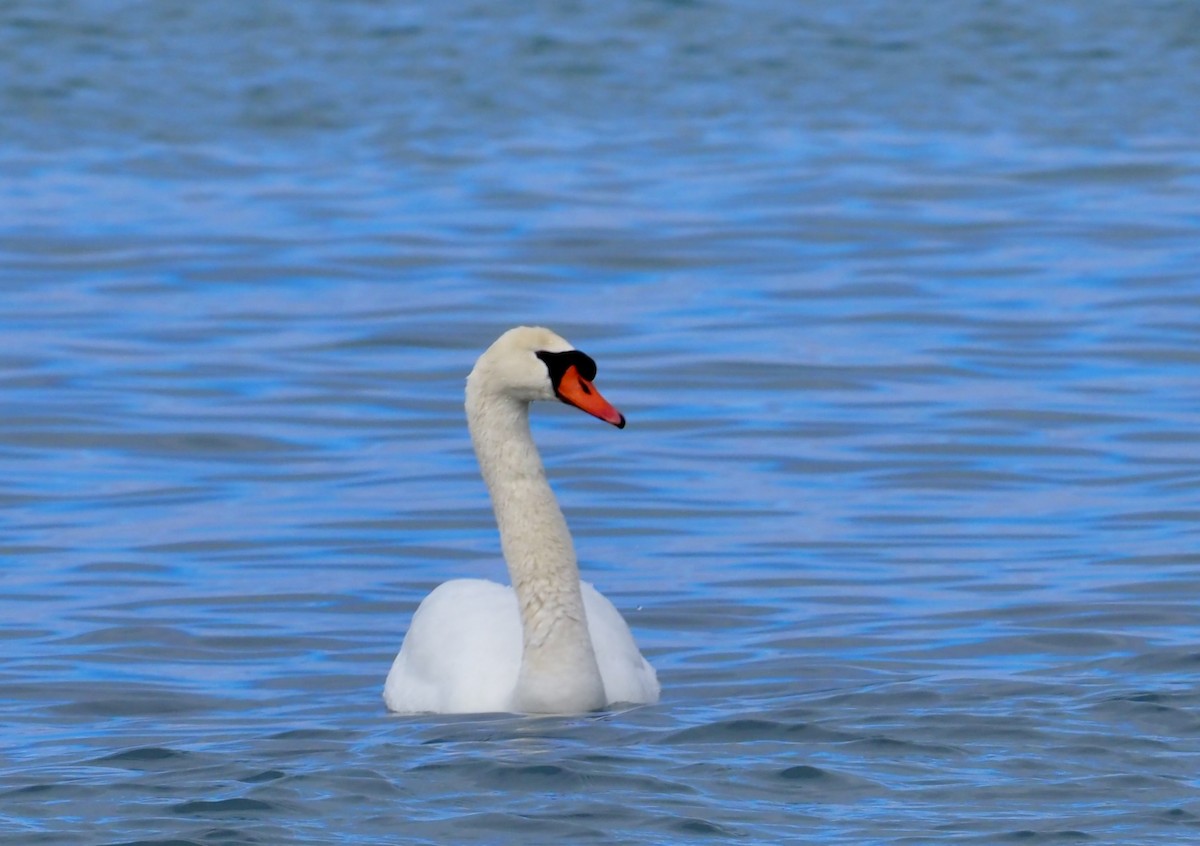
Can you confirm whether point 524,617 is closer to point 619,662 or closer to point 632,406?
point 619,662

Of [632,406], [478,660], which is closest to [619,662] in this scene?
[478,660]

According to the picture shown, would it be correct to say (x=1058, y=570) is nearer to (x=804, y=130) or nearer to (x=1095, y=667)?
(x=1095, y=667)

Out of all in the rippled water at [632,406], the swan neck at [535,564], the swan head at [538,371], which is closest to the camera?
the rippled water at [632,406]

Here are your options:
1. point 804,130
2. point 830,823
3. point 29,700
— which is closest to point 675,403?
point 29,700

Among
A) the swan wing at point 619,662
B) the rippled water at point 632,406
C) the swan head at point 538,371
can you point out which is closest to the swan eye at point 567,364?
the swan head at point 538,371

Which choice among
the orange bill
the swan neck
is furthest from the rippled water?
the orange bill

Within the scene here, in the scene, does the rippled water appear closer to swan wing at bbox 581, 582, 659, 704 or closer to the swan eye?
swan wing at bbox 581, 582, 659, 704

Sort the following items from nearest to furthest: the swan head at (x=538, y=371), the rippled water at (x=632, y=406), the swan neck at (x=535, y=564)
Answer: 1. the rippled water at (x=632, y=406)
2. the swan neck at (x=535, y=564)
3. the swan head at (x=538, y=371)

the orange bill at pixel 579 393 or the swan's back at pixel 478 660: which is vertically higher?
the orange bill at pixel 579 393

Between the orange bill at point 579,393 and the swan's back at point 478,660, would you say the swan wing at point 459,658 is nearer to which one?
the swan's back at point 478,660

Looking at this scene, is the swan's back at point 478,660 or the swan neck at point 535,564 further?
the swan's back at point 478,660

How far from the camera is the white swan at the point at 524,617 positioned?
7562mm

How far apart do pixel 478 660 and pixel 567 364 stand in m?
0.95

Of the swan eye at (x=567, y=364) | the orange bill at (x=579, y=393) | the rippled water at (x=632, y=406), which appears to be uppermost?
the swan eye at (x=567, y=364)
